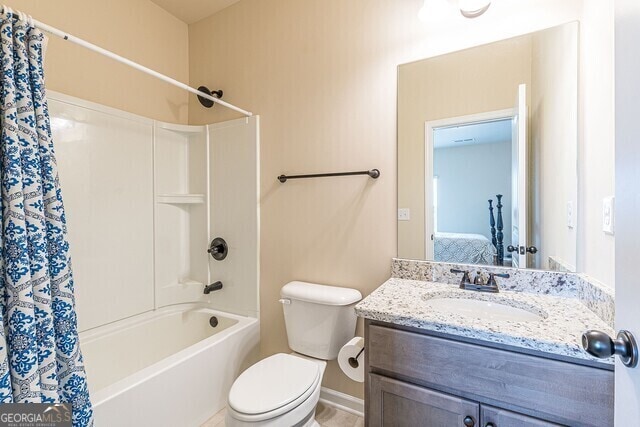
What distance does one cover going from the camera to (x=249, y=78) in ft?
6.63

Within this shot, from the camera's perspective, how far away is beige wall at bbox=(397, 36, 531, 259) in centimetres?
133

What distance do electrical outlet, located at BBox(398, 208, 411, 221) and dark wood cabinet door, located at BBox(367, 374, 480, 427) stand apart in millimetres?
774

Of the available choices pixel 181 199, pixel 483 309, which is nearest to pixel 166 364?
pixel 181 199

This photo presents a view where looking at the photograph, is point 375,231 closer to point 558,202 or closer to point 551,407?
point 558,202

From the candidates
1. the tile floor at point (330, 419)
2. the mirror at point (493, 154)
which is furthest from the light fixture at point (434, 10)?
the tile floor at point (330, 419)

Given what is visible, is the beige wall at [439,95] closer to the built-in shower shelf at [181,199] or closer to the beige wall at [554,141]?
the beige wall at [554,141]

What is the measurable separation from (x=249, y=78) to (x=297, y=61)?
0.39 m

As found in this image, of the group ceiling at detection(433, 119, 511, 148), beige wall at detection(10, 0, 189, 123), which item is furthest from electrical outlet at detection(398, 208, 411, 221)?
beige wall at detection(10, 0, 189, 123)

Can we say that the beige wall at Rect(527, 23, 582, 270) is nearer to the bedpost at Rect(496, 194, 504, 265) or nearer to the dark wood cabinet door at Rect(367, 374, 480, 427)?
the bedpost at Rect(496, 194, 504, 265)

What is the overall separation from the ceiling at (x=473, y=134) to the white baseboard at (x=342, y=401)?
59.1 inches

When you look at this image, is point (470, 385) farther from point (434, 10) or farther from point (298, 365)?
point (434, 10)

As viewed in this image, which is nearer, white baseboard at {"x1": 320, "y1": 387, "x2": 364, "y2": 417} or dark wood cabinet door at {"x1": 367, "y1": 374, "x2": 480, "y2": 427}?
dark wood cabinet door at {"x1": 367, "y1": 374, "x2": 480, "y2": 427}

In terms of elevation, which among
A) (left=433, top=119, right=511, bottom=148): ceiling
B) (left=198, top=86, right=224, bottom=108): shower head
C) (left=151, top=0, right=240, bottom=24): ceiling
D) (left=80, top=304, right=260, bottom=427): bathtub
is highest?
(left=151, top=0, right=240, bottom=24): ceiling

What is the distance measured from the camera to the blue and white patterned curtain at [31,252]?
84cm
